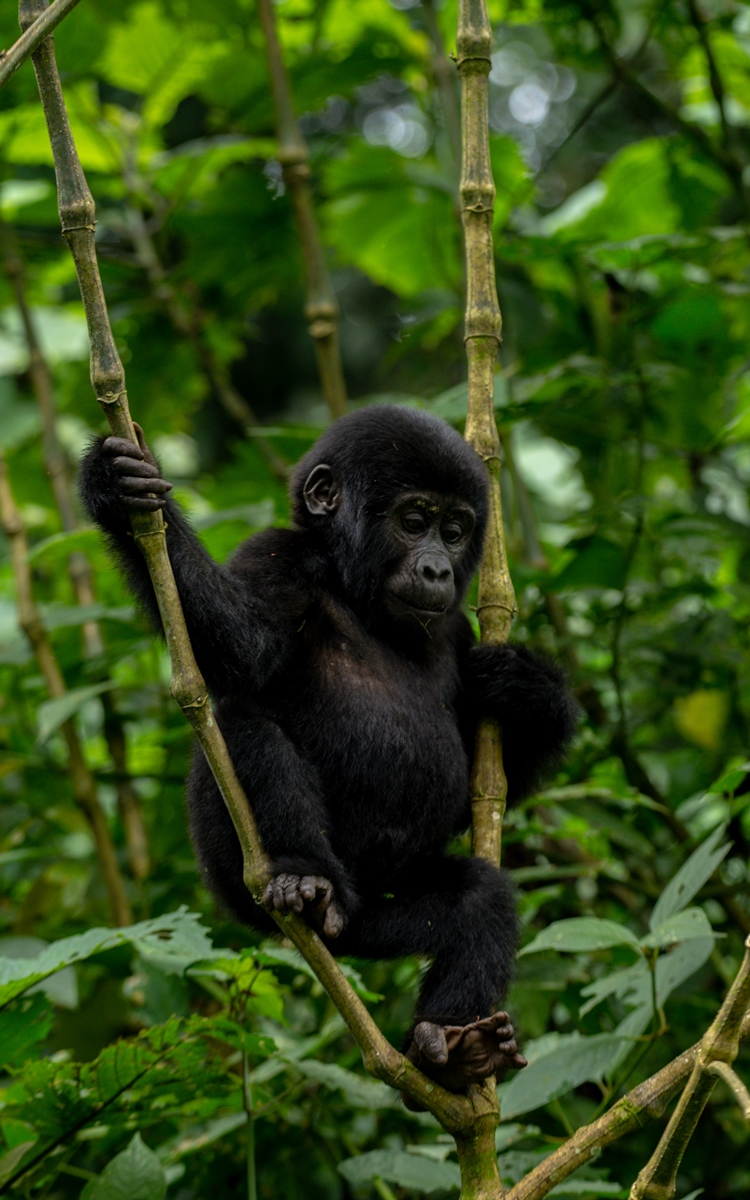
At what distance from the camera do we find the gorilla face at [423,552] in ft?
9.44

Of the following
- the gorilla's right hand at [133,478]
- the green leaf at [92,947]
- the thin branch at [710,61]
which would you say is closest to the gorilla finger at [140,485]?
the gorilla's right hand at [133,478]

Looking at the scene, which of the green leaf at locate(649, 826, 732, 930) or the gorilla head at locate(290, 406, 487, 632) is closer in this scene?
the green leaf at locate(649, 826, 732, 930)

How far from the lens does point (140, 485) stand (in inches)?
88.0

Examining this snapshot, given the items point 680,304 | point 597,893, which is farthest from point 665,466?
point 597,893

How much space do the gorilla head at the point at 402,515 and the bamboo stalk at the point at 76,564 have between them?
5.61 feet

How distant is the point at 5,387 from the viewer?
5.82m

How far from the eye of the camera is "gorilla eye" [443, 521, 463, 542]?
301 cm

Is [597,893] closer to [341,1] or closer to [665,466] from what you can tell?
[665,466]

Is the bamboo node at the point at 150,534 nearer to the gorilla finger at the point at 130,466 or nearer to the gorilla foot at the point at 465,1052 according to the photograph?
the gorilla finger at the point at 130,466

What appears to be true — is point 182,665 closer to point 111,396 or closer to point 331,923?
point 111,396

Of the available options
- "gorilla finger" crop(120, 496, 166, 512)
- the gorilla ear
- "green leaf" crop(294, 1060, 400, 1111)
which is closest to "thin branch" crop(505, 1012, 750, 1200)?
"green leaf" crop(294, 1060, 400, 1111)

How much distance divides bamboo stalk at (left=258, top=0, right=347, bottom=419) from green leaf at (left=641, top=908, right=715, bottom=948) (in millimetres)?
2392

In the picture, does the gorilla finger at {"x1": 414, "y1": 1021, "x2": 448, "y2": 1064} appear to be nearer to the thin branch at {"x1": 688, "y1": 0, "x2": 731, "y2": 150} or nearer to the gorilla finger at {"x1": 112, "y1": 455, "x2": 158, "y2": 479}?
the gorilla finger at {"x1": 112, "y1": 455, "x2": 158, "y2": 479}

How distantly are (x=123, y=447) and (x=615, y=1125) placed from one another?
4.82ft
